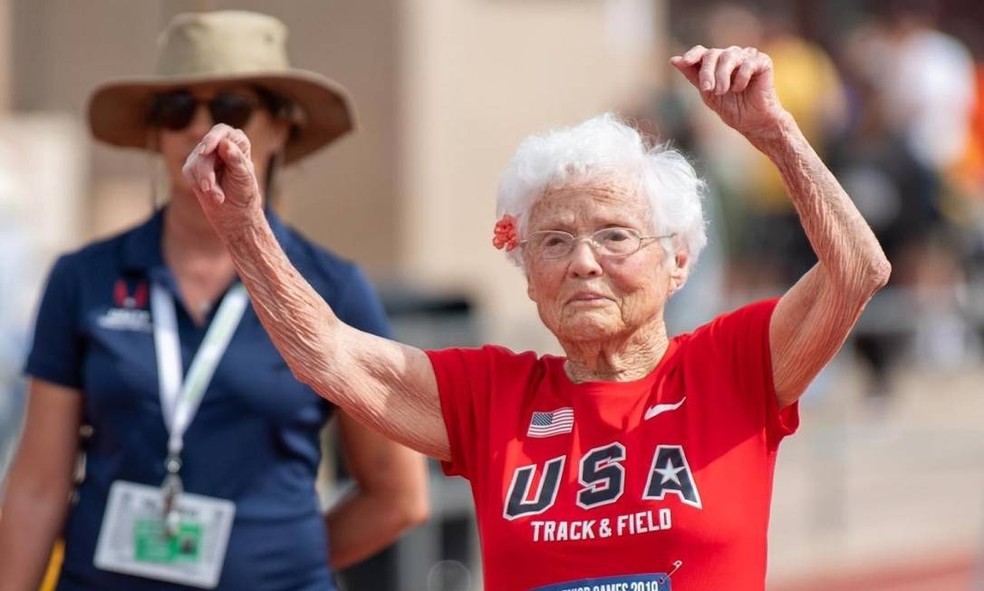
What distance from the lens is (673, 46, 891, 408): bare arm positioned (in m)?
3.28

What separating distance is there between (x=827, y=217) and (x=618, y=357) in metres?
0.47

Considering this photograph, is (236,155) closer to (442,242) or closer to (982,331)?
(442,242)

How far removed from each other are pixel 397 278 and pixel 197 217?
24.0ft

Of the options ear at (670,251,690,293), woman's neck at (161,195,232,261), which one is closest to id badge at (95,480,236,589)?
woman's neck at (161,195,232,261)

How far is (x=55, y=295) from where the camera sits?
4.25 m

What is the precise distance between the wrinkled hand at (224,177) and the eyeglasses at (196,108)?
887mm

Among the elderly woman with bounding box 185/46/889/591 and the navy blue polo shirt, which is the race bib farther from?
the navy blue polo shirt

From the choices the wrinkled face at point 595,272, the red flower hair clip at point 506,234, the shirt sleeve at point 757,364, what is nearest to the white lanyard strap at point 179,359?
the red flower hair clip at point 506,234

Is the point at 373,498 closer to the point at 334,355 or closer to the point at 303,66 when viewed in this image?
the point at 334,355

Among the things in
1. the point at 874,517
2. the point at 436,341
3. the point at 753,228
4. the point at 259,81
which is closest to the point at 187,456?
the point at 259,81

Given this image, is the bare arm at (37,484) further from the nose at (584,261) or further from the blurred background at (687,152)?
the blurred background at (687,152)

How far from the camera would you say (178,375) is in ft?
13.7

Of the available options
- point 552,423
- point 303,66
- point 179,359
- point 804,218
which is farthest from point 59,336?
point 303,66

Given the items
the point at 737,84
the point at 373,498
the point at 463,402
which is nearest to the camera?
the point at 737,84
